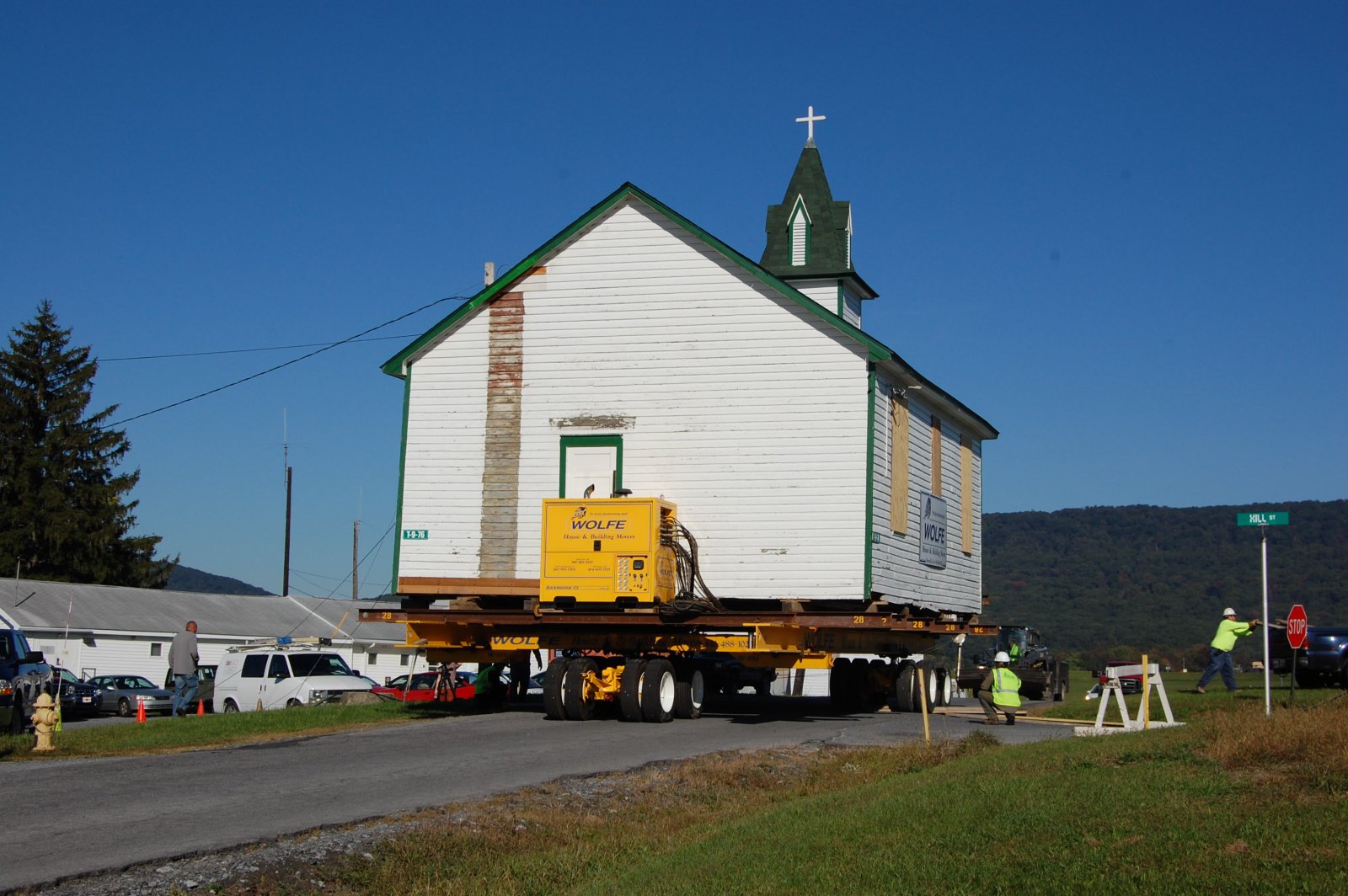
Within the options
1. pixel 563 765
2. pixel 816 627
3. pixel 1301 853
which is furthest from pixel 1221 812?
pixel 816 627

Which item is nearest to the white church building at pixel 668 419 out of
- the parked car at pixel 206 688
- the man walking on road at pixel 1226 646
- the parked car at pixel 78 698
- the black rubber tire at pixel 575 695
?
the black rubber tire at pixel 575 695

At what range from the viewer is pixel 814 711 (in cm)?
2608

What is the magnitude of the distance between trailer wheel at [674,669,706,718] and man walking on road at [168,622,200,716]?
898 centimetres

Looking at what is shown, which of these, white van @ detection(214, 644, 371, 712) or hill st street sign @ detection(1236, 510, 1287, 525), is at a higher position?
hill st street sign @ detection(1236, 510, 1287, 525)

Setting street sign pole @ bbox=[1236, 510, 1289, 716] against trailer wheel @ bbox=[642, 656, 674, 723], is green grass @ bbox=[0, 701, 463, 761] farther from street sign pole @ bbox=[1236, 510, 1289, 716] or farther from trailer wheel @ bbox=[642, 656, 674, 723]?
street sign pole @ bbox=[1236, 510, 1289, 716]

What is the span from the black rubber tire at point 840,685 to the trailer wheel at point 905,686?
38.6 inches

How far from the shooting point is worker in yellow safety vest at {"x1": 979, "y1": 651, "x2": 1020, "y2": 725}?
21188 mm

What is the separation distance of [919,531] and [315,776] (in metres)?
14.7

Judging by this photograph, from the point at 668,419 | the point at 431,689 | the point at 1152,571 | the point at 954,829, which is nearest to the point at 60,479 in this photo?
the point at 431,689

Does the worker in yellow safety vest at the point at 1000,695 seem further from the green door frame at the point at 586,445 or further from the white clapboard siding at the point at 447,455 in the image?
the white clapboard siding at the point at 447,455

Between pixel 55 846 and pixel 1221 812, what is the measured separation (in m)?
8.32

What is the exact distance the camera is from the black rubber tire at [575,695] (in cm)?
2127

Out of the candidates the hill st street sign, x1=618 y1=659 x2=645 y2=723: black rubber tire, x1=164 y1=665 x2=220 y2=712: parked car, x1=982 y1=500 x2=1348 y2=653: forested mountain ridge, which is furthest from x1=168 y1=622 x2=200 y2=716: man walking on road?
x1=982 y1=500 x2=1348 y2=653: forested mountain ridge

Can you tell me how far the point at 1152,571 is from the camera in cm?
16162
